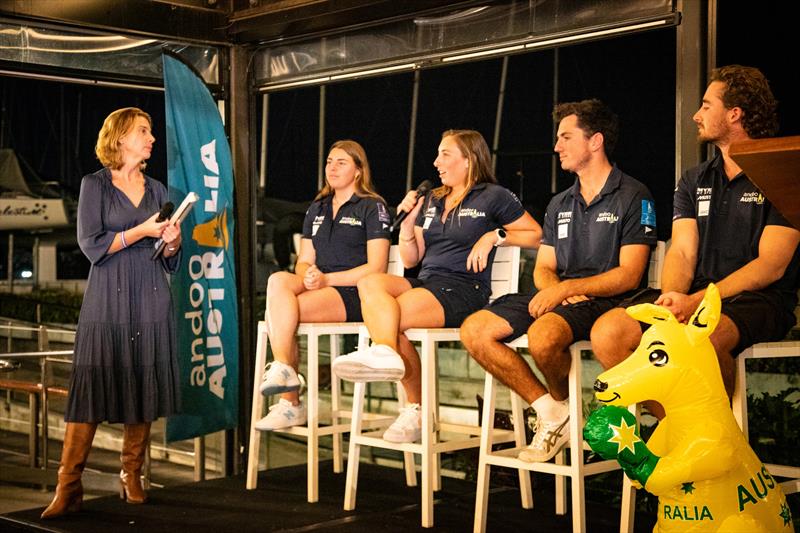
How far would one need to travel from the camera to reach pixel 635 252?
11.1ft

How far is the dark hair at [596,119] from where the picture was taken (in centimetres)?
359

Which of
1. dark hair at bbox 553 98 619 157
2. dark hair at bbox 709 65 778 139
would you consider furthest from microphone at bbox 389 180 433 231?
dark hair at bbox 709 65 778 139

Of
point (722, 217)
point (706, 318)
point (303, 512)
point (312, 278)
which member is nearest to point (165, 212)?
point (312, 278)

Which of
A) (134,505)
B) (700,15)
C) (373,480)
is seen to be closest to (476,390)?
(373,480)

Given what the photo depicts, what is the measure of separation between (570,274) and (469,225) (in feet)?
1.82

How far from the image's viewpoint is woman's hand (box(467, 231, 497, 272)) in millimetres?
3781

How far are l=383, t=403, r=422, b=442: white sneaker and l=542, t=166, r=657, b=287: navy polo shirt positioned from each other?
2.54 ft

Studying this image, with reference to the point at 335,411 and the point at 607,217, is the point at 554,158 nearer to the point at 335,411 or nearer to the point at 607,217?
the point at 607,217

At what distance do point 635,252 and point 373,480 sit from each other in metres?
1.81

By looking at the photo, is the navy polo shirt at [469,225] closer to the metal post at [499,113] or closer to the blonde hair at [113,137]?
the metal post at [499,113]

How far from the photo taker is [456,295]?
386 centimetres

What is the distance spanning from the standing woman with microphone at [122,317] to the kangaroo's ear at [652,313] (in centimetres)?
214

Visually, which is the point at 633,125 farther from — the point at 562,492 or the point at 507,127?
the point at 562,492

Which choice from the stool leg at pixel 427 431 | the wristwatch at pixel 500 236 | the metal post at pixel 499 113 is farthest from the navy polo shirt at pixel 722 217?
the metal post at pixel 499 113
